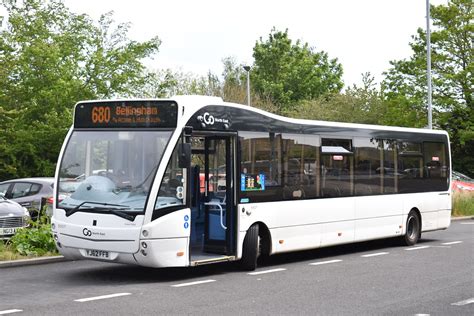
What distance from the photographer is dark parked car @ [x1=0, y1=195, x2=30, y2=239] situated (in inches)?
622

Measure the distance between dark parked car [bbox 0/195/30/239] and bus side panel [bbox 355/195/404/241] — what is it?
678 cm

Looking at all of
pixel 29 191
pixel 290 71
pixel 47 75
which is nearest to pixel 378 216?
pixel 29 191

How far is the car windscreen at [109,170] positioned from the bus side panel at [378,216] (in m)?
5.62

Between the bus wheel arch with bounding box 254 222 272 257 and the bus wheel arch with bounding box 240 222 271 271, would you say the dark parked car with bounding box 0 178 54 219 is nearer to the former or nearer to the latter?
the bus wheel arch with bounding box 254 222 272 257

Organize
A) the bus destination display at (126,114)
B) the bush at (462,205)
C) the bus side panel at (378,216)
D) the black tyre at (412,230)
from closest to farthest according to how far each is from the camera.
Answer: the bus destination display at (126,114), the bus side panel at (378,216), the black tyre at (412,230), the bush at (462,205)

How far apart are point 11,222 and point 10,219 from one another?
6cm

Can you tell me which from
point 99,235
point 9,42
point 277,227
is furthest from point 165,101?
point 9,42

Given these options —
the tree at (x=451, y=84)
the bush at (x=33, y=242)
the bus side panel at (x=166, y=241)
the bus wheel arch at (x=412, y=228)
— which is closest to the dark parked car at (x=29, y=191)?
the bush at (x=33, y=242)

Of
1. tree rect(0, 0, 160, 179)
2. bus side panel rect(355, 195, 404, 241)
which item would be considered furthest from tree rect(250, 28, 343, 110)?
bus side panel rect(355, 195, 404, 241)

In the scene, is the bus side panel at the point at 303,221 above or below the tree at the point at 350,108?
below

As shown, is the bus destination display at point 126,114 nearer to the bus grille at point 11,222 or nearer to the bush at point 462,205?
the bus grille at point 11,222

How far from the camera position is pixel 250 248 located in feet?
43.3

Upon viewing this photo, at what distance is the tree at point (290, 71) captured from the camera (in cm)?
6725

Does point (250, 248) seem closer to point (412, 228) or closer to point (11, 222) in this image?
point (11, 222)
